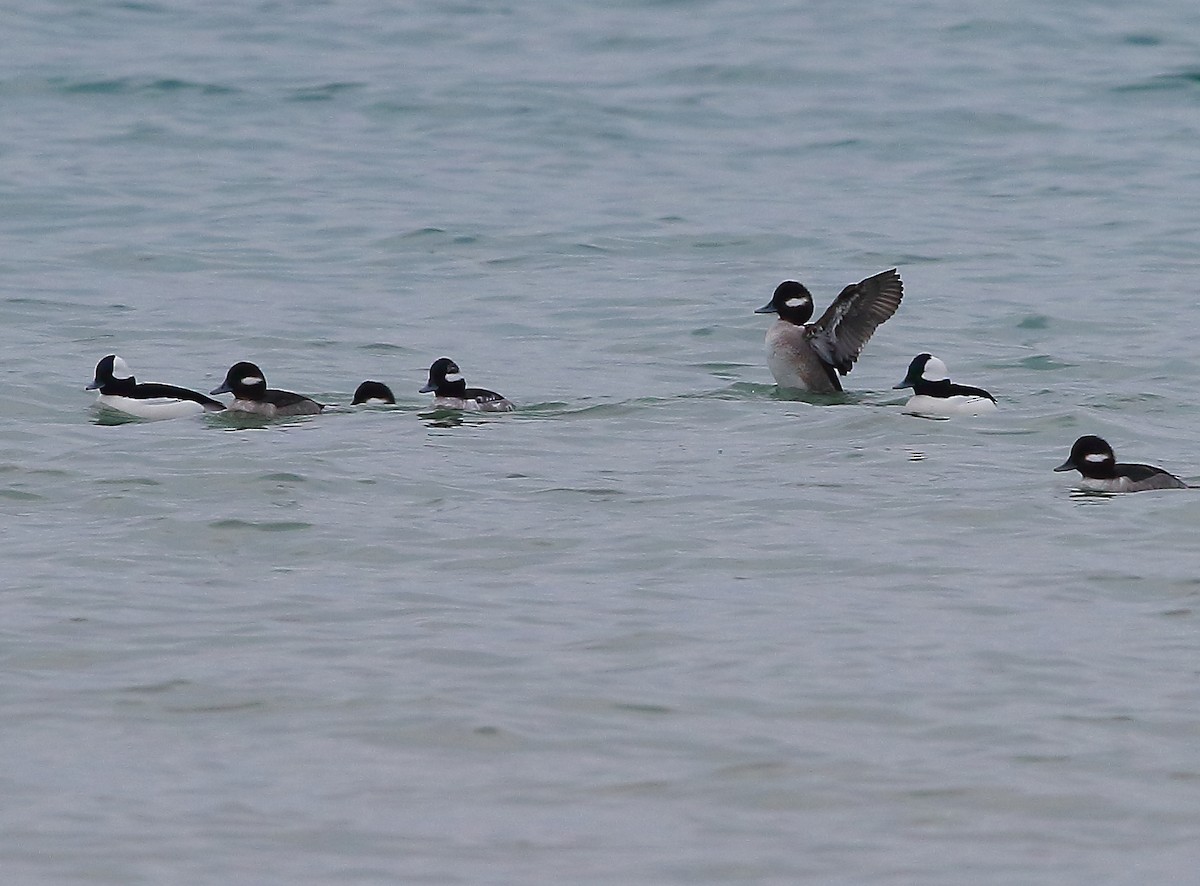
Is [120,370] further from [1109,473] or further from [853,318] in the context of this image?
[1109,473]

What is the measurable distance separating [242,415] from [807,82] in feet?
58.9

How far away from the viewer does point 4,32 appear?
32.0 metres

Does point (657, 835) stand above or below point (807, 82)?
below

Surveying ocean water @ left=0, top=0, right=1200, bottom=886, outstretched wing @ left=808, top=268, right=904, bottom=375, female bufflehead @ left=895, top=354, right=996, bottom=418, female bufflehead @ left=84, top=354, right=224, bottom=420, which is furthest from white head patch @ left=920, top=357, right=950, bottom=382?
female bufflehead @ left=84, top=354, right=224, bottom=420

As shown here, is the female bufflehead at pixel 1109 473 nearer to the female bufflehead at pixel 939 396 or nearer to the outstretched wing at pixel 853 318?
the female bufflehead at pixel 939 396

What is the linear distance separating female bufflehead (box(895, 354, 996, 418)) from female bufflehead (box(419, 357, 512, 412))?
103 inches

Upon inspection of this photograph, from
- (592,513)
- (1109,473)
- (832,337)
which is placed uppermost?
(832,337)

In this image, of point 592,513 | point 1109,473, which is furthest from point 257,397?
point 1109,473

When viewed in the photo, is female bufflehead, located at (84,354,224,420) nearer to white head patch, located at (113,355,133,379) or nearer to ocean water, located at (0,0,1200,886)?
Result: white head patch, located at (113,355,133,379)

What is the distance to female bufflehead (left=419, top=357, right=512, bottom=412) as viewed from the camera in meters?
13.2

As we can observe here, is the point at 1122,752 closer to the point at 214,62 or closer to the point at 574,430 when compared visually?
the point at 574,430

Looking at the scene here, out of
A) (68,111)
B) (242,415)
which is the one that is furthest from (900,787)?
(68,111)

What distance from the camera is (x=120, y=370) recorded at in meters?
13.4

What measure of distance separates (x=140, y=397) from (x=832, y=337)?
504 centimetres
